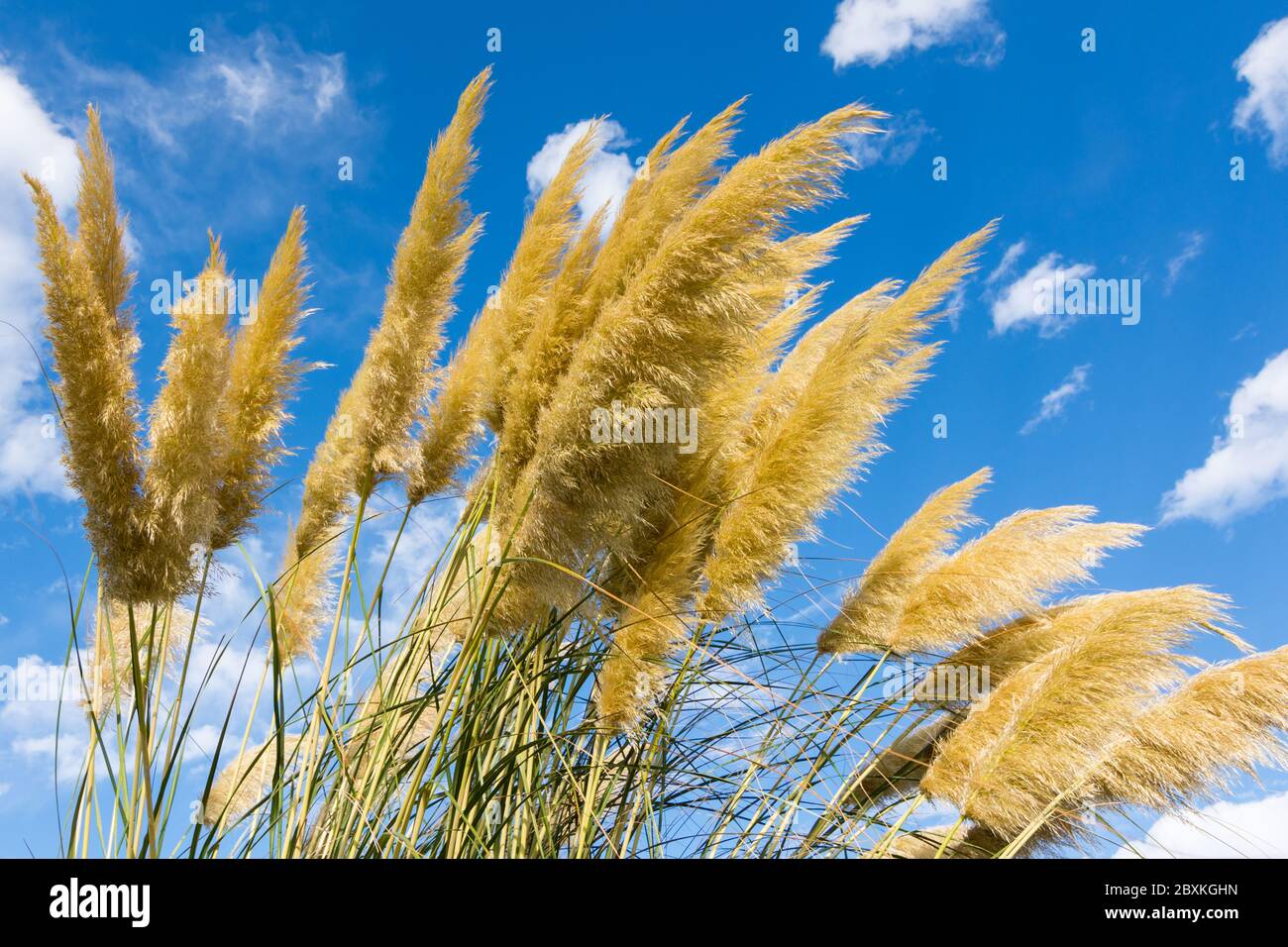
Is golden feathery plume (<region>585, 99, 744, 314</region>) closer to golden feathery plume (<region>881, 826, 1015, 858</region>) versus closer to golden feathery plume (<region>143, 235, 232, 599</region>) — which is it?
golden feathery plume (<region>143, 235, 232, 599</region>)

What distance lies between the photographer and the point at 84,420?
2.07 metres

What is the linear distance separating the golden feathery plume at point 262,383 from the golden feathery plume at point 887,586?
1.82 m

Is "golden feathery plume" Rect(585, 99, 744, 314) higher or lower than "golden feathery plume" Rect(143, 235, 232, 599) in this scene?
higher

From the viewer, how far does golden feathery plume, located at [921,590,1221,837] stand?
2.22 metres

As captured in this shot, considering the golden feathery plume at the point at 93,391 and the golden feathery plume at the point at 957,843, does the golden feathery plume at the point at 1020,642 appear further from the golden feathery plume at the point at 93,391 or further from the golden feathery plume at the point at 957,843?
the golden feathery plume at the point at 93,391

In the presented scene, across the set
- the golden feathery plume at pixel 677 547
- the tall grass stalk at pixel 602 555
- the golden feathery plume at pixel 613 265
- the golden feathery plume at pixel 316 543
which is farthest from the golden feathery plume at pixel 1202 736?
the golden feathery plume at pixel 316 543

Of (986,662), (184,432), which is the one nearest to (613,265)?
(184,432)

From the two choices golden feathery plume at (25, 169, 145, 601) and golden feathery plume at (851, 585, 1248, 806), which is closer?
golden feathery plume at (25, 169, 145, 601)

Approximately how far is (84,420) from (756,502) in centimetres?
168

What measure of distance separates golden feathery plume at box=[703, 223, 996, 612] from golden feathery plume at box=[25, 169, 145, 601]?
1499 millimetres

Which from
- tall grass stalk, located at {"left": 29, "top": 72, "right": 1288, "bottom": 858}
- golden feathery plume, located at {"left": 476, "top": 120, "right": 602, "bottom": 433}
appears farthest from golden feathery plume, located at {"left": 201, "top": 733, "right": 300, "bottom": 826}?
golden feathery plume, located at {"left": 476, "top": 120, "right": 602, "bottom": 433}

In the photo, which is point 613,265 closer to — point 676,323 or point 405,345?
point 676,323
